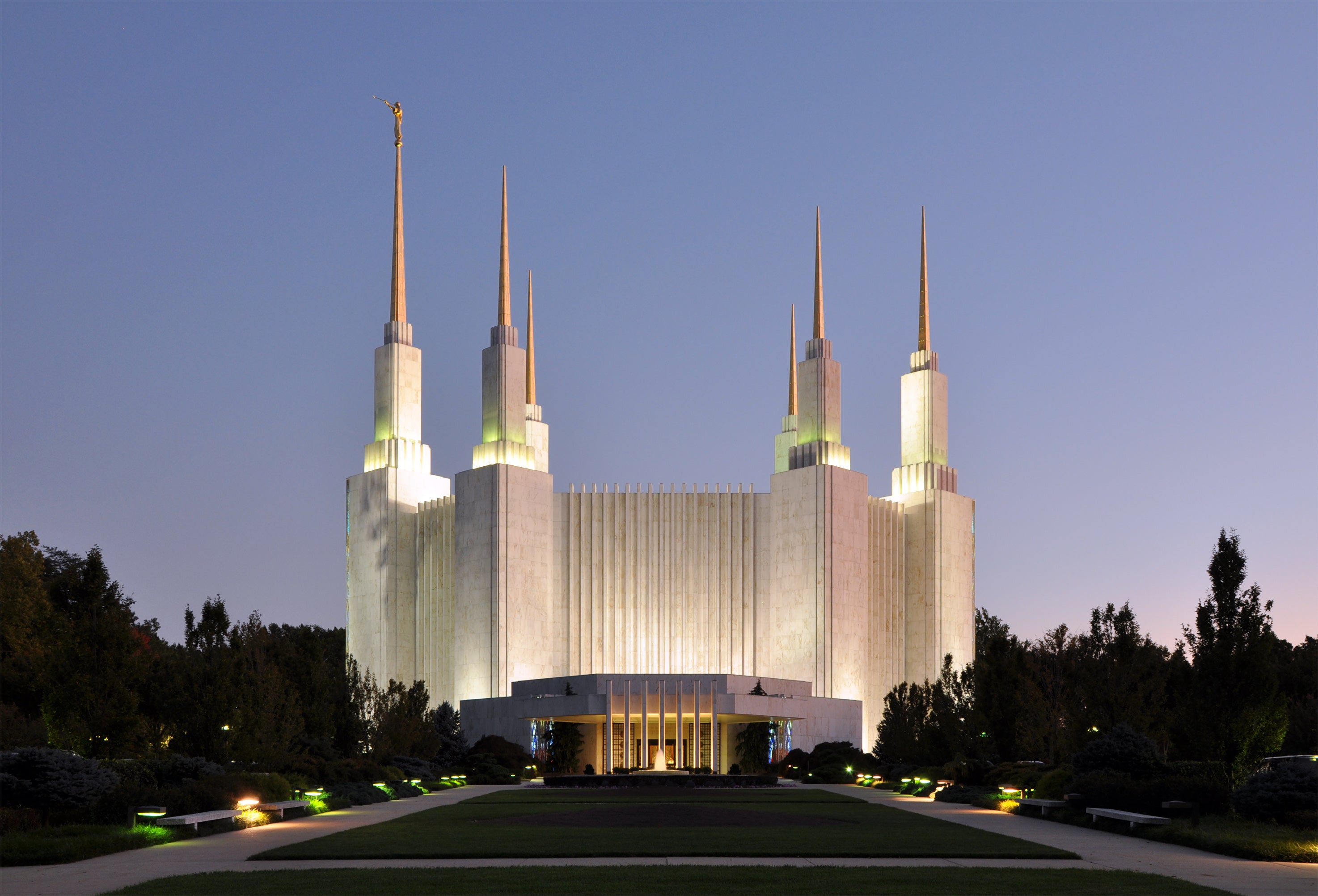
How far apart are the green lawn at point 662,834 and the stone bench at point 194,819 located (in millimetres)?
1852

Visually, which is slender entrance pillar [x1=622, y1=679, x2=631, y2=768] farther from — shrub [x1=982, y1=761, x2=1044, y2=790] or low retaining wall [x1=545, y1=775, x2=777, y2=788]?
shrub [x1=982, y1=761, x2=1044, y2=790]

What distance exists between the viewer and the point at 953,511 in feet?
199

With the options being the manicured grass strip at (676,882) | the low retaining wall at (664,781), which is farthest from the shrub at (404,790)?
the manicured grass strip at (676,882)

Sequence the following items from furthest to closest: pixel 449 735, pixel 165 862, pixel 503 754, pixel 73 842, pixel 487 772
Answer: pixel 449 735 → pixel 503 754 → pixel 487 772 → pixel 73 842 → pixel 165 862

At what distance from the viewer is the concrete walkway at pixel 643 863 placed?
13.2 meters

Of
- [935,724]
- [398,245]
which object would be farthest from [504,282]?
[935,724]

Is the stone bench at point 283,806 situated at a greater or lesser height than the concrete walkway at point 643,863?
lesser

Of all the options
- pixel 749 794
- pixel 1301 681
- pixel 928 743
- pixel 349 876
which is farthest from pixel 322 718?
pixel 1301 681

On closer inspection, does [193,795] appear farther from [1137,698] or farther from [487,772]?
[487,772]

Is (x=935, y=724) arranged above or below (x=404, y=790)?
above

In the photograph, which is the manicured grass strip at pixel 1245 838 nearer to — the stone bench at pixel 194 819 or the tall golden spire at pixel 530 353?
the stone bench at pixel 194 819

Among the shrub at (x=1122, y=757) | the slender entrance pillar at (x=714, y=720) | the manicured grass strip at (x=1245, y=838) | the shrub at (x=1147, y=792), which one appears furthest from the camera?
the slender entrance pillar at (x=714, y=720)

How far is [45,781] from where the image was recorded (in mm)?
18422

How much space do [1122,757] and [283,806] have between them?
14071 millimetres
